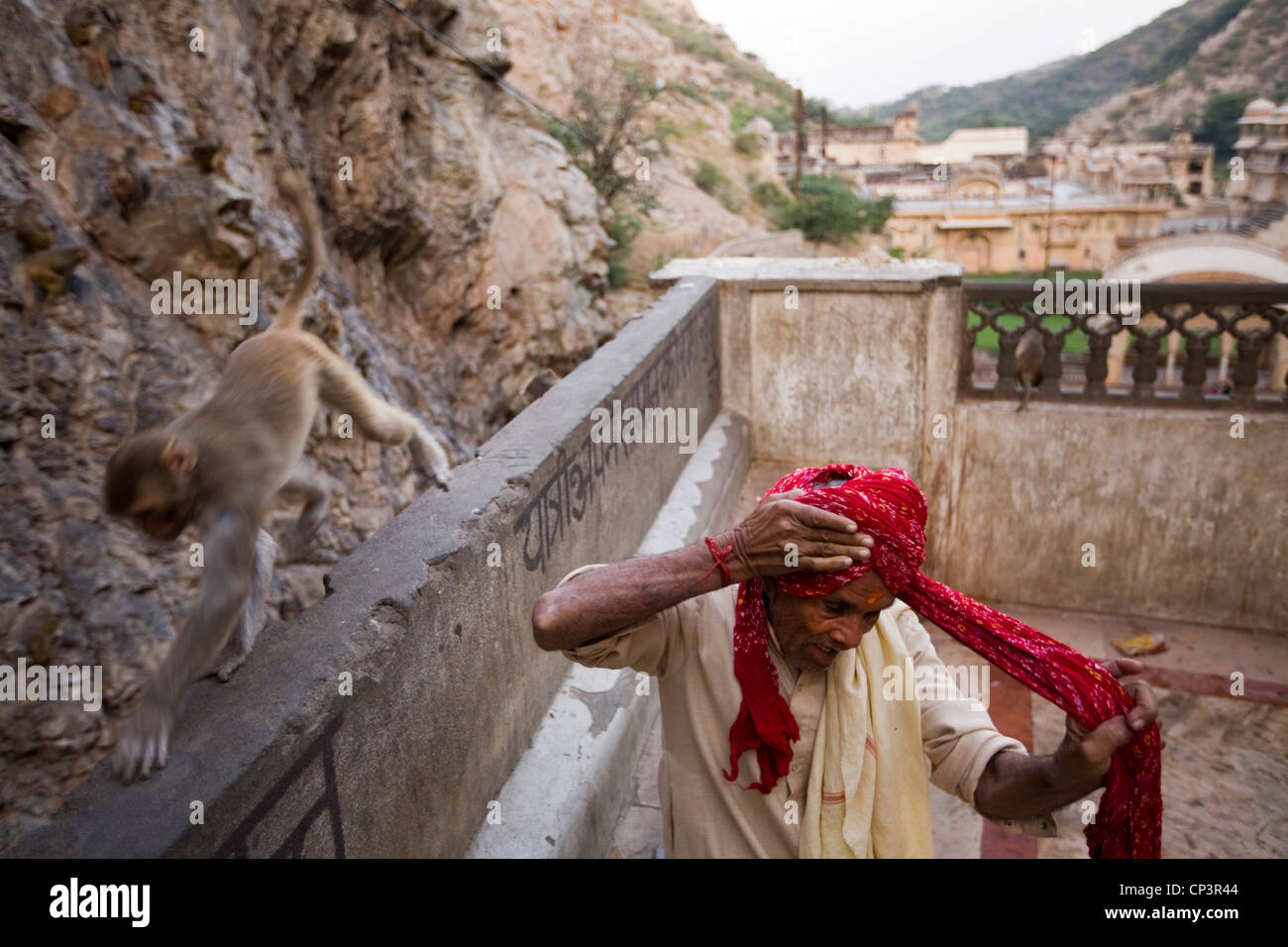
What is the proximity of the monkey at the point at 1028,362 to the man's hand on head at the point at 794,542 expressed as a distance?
4.83 m

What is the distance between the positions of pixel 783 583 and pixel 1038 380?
193 inches

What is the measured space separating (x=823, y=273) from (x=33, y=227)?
16.2 ft

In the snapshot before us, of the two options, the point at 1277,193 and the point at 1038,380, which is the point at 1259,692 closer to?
the point at 1038,380

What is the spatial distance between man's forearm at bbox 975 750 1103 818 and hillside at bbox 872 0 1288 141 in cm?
7155

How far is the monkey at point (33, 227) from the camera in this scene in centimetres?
532

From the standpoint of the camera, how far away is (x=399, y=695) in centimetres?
219

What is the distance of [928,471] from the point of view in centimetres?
634

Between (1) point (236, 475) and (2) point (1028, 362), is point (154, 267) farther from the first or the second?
(2) point (1028, 362)

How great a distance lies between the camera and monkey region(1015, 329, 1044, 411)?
19.7 feet

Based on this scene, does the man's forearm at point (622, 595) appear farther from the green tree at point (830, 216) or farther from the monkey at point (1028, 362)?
the green tree at point (830, 216)

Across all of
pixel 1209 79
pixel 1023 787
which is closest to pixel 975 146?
pixel 1209 79

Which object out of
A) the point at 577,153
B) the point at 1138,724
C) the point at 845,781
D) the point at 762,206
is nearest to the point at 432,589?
the point at 845,781

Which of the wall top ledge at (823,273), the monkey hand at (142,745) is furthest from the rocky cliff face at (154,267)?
the monkey hand at (142,745)

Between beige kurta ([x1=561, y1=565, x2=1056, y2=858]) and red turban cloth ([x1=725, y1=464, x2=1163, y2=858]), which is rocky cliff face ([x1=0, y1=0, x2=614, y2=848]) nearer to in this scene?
beige kurta ([x1=561, y1=565, x2=1056, y2=858])
